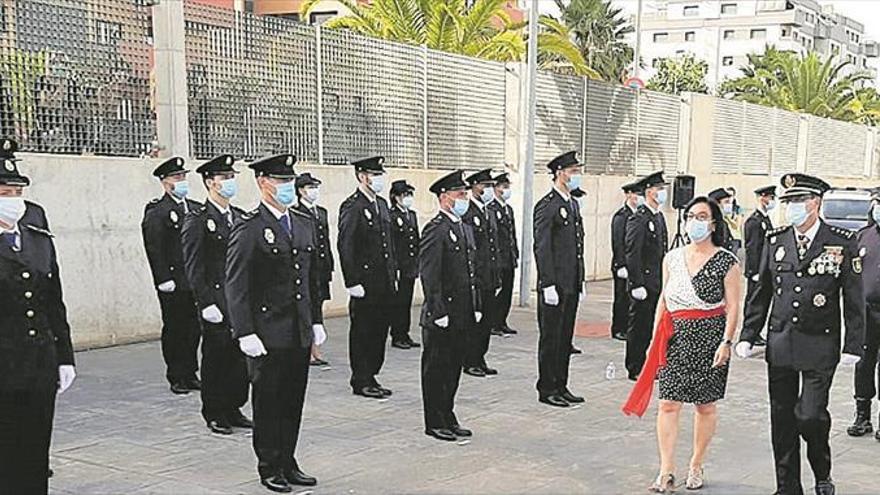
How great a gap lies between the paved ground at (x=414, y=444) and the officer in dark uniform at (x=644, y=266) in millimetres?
398

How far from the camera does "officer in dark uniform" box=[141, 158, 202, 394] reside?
8.33 m

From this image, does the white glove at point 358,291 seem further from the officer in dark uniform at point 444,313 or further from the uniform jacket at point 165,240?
the officer in dark uniform at point 444,313

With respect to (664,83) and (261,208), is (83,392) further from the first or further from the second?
(664,83)

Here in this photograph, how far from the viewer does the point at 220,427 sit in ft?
23.5

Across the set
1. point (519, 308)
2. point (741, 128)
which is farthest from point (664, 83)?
point (519, 308)

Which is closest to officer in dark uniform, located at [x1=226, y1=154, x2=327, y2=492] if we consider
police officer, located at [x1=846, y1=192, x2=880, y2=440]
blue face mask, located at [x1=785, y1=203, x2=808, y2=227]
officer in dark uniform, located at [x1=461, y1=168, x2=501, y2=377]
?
blue face mask, located at [x1=785, y1=203, x2=808, y2=227]

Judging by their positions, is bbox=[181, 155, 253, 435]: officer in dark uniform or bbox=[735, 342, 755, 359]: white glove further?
bbox=[181, 155, 253, 435]: officer in dark uniform

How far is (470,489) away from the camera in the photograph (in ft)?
19.5

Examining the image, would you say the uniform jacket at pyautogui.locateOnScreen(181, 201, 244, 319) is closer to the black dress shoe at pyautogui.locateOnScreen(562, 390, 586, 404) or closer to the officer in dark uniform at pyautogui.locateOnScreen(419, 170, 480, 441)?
the officer in dark uniform at pyautogui.locateOnScreen(419, 170, 480, 441)

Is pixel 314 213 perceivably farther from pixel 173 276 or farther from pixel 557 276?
pixel 557 276

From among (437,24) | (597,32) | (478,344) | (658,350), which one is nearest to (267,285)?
(658,350)

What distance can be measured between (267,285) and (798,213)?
10.5ft

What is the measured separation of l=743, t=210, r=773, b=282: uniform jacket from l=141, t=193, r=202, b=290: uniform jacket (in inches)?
256

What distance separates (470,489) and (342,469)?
0.92 m
